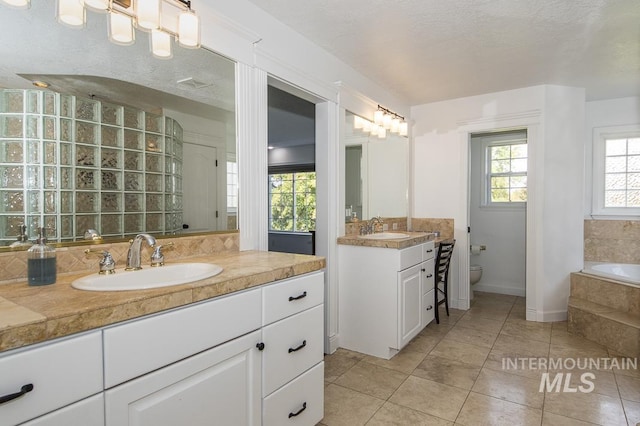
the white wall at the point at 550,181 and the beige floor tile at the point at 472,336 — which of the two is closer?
the beige floor tile at the point at 472,336

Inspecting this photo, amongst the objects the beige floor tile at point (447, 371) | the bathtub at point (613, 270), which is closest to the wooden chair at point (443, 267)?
the beige floor tile at point (447, 371)

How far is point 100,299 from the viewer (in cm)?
99

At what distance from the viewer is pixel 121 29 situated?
1.45 meters

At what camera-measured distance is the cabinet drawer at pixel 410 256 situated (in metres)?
2.69

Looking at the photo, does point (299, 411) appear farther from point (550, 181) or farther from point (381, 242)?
point (550, 181)

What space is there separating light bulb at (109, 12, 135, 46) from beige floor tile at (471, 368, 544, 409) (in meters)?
2.65

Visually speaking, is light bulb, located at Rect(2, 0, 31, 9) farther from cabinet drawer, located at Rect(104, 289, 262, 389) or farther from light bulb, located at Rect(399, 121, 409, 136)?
light bulb, located at Rect(399, 121, 409, 136)

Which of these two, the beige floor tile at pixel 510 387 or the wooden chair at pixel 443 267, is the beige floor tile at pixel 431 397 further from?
the wooden chair at pixel 443 267

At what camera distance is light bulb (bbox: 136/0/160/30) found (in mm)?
1462

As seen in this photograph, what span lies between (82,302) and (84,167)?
67 cm

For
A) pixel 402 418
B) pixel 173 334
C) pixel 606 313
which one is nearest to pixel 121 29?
pixel 173 334

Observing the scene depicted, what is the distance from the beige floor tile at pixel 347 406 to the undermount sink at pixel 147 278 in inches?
44.0

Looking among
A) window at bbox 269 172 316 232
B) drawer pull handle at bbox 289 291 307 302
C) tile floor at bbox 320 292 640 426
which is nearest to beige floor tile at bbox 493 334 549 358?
tile floor at bbox 320 292 640 426

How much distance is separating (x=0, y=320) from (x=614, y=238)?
5052mm
